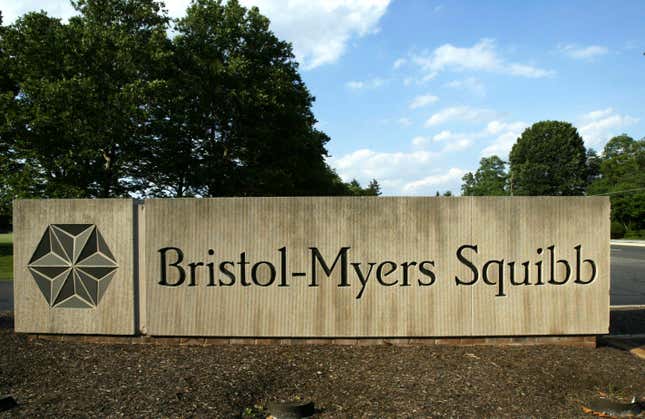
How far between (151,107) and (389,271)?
17.3 meters

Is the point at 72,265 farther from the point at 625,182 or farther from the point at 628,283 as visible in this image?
the point at 625,182

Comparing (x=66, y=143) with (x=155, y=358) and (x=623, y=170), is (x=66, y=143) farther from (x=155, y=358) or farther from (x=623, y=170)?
(x=623, y=170)

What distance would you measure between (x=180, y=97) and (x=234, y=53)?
458 centimetres

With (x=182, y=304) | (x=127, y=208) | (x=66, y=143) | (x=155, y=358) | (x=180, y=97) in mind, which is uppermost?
(x=180, y=97)

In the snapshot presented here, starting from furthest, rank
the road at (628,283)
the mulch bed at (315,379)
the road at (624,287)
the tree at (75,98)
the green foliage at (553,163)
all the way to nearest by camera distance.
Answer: the green foliage at (553,163), the tree at (75,98), the road at (628,283), the road at (624,287), the mulch bed at (315,379)

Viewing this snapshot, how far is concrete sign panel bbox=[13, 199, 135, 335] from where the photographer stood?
6.52 metres

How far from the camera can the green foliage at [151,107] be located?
17.5 metres

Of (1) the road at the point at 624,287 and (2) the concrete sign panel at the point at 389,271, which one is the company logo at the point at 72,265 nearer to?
(2) the concrete sign panel at the point at 389,271

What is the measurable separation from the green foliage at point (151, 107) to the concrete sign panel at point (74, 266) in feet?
38.5

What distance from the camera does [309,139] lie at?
24.1m

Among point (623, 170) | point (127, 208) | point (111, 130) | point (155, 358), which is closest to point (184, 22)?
point (111, 130)

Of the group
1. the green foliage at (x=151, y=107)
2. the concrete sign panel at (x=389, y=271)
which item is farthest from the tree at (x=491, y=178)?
the concrete sign panel at (x=389, y=271)

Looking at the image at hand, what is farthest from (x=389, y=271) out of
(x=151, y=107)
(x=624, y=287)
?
(x=151, y=107)

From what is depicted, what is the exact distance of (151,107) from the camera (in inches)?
783
